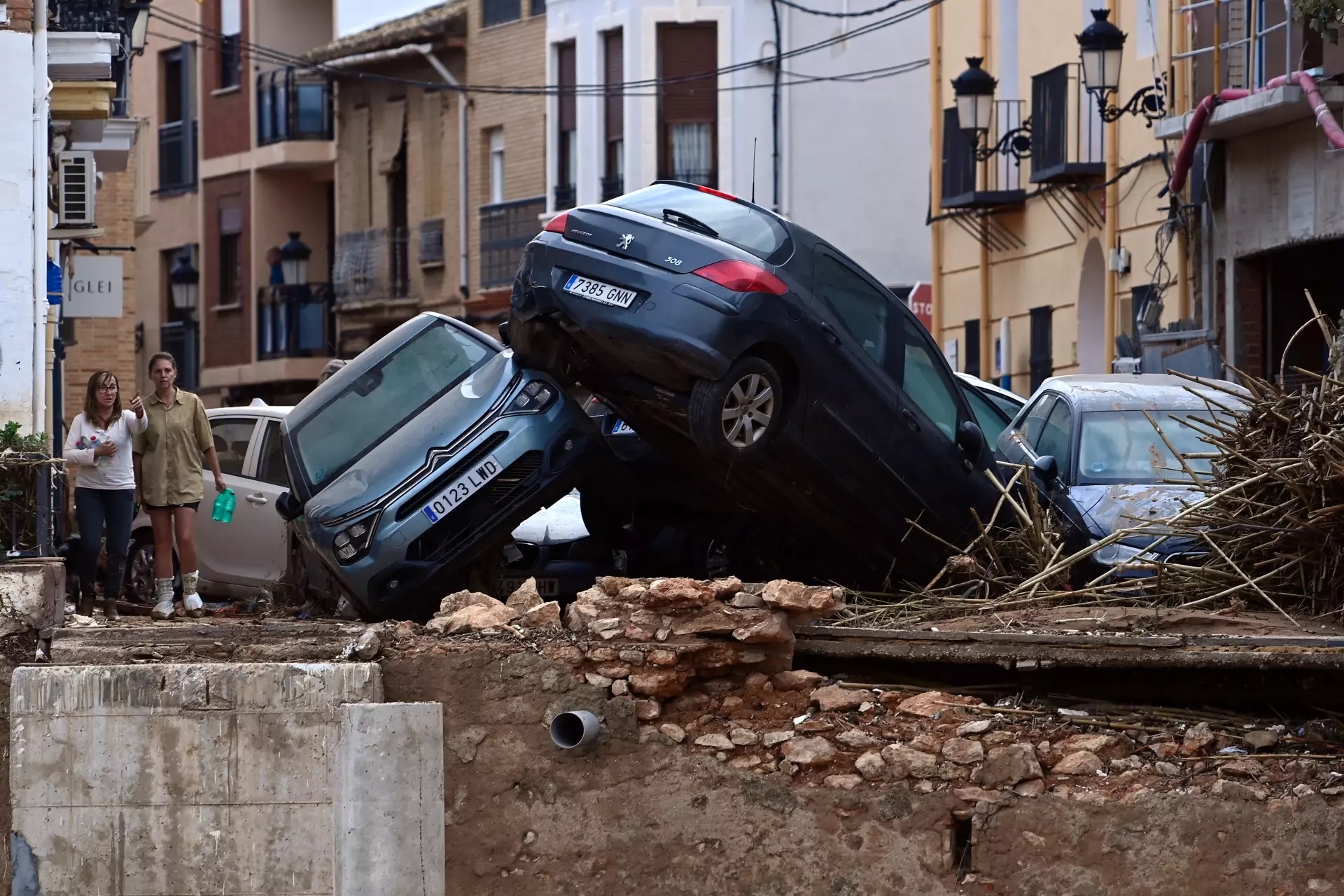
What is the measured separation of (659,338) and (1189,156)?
1088 cm

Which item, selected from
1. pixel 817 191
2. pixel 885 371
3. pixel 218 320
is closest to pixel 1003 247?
pixel 817 191

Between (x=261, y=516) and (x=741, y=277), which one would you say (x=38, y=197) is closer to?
(x=261, y=516)

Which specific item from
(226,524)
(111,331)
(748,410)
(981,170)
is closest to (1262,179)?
(981,170)

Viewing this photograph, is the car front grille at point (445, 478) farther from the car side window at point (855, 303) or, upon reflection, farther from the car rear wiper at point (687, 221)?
the car side window at point (855, 303)

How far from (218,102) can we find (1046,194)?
25191mm

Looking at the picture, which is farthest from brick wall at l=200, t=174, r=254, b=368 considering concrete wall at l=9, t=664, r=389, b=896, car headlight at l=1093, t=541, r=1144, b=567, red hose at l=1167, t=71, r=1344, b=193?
concrete wall at l=9, t=664, r=389, b=896

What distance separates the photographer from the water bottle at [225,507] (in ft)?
49.4

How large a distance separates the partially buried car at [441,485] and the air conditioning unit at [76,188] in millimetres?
8643

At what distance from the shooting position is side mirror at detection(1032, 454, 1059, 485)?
12.0 m

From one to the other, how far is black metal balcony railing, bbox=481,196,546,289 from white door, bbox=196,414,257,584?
21320 mm

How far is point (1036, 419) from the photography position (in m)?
13.3

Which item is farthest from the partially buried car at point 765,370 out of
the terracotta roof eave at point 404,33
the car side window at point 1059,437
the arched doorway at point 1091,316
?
the terracotta roof eave at point 404,33

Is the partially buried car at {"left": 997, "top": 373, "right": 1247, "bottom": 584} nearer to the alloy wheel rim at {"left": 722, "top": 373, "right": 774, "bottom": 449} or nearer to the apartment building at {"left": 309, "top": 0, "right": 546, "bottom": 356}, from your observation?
the alloy wheel rim at {"left": 722, "top": 373, "right": 774, "bottom": 449}

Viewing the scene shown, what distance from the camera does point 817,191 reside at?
36000 millimetres
